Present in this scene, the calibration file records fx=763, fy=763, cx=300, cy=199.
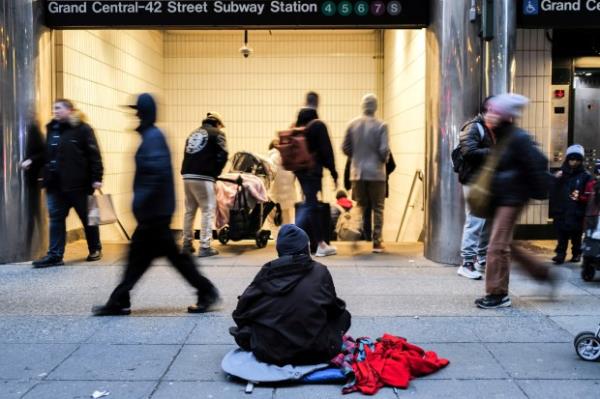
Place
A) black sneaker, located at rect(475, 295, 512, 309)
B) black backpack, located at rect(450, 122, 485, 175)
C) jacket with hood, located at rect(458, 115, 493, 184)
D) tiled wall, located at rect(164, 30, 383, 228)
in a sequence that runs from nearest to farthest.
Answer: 1. black sneaker, located at rect(475, 295, 512, 309)
2. jacket with hood, located at rect(458, 115, 493, 184)
3. black backpack, located at rect(450, 122, 485, 175)
4. tiled wall, located at rect(164, 30, 383, 228)

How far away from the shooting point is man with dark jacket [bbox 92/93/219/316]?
6418 millimetres

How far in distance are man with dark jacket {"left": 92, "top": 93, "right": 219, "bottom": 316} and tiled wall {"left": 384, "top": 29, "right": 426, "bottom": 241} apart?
5.94 metres

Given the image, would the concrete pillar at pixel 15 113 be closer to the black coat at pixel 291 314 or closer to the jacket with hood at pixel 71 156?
the jacket with hood at pixel 71 156

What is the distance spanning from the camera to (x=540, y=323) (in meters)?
6.50

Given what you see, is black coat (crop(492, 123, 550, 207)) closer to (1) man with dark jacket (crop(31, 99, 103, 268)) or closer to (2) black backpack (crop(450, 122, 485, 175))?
(2) black backpack (crop(450, 122, 485, 175))

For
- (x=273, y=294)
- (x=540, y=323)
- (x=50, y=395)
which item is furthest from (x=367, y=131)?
(x=50, y=395)

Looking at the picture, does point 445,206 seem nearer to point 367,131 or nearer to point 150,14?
point 367,131

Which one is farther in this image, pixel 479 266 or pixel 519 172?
pixel 479 266

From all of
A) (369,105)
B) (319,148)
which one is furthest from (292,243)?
(369,105)

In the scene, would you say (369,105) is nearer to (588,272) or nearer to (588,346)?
(588,272)

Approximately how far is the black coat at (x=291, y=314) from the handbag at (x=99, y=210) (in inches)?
165

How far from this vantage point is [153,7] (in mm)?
9391

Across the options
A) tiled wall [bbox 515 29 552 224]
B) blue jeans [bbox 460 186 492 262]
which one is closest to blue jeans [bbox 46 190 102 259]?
blue jeans [bbox 460 186 492 262]

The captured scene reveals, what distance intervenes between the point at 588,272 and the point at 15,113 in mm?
6818
